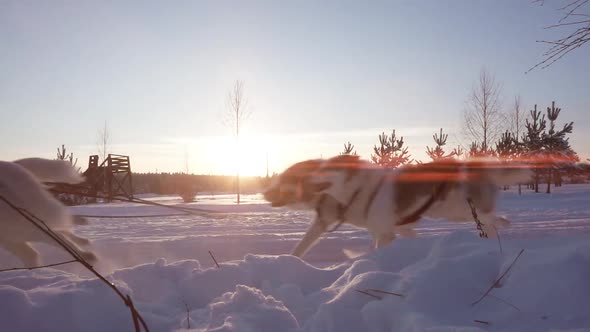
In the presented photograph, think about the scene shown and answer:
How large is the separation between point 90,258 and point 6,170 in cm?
105

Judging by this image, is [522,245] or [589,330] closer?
[589,330]

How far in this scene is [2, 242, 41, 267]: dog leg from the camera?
3.55 metres

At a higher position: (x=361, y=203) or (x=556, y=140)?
(x=556, y=140)

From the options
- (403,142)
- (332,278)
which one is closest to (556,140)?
(403,142)

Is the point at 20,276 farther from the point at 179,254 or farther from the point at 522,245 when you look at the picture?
the point at 522,245

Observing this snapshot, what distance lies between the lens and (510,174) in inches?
208

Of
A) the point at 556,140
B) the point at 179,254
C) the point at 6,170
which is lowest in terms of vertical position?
the point at 179,254

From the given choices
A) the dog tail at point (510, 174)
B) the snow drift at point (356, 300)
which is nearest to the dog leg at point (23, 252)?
the snow drift at point (356, 300)

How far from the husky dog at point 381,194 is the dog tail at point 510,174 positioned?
0.81 ft

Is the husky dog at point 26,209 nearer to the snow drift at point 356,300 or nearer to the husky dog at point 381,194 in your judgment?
the snow drift at point 356,300

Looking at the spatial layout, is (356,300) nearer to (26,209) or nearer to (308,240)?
(308,240)

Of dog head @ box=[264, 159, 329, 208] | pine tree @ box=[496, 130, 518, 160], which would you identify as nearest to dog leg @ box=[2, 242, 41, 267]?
dog head @ box=[264, 159, 329, 208]

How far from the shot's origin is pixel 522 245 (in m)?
2.54

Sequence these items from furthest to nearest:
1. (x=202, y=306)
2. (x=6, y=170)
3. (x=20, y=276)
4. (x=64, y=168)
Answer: (x=64, y=168), (x=6, y=170), (x=20, y=276), (x=202, y=306)
